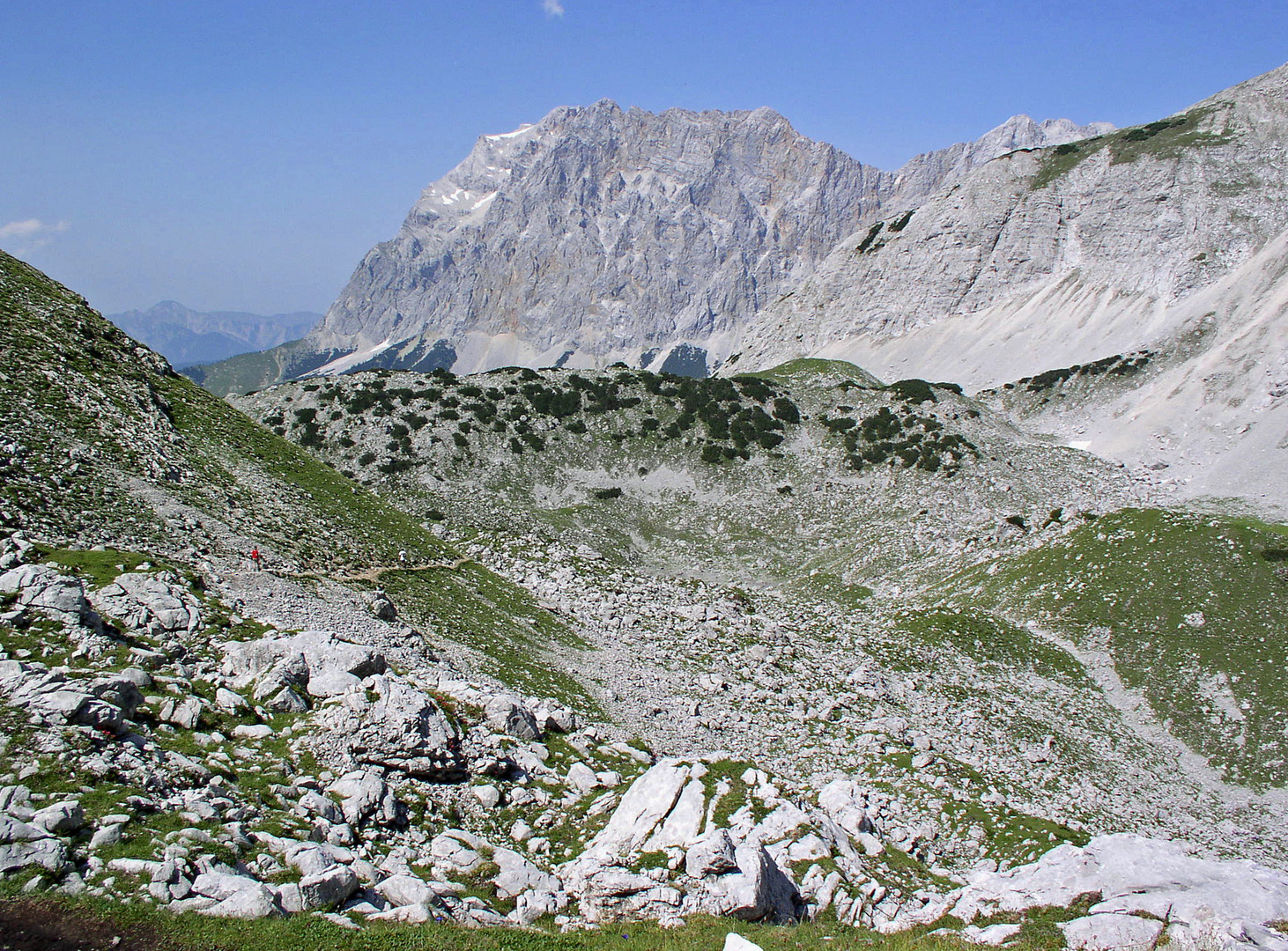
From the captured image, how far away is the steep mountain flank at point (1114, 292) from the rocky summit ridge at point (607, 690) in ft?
49.5

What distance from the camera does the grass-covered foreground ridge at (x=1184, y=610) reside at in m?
33.7

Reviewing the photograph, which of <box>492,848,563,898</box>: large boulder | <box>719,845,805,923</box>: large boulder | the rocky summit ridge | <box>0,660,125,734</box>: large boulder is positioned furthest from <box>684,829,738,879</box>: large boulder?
<box>0,660,125,734</box>: large boulder

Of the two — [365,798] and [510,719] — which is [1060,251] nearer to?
[510,719]

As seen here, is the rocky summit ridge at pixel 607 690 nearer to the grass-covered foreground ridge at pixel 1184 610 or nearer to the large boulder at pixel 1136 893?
the large boulder at pixel 1136 893

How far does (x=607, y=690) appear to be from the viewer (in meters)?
30.8

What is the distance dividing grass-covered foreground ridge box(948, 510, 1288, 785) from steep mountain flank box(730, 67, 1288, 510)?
596 inches

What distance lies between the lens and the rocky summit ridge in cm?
1378

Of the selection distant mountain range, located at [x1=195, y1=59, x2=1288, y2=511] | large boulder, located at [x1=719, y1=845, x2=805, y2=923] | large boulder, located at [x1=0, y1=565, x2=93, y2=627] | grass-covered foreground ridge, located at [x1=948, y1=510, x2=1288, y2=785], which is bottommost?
large boulder, located at [x1=719, y1=845, x2=805, y2=923]

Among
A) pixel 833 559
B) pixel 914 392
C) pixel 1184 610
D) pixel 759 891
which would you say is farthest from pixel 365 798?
pixel 914 392

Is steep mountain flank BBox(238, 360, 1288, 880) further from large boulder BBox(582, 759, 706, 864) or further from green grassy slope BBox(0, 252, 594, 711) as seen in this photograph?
large boulder BBox(582, 759, 706, 864)

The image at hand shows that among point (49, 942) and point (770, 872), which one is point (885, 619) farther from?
point (49, 942)

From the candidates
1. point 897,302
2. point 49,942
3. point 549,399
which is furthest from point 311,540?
point 897,302

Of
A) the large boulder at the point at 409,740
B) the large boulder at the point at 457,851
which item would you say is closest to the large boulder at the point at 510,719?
the large boulder at the point at 409,740

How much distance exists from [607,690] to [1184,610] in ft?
113
